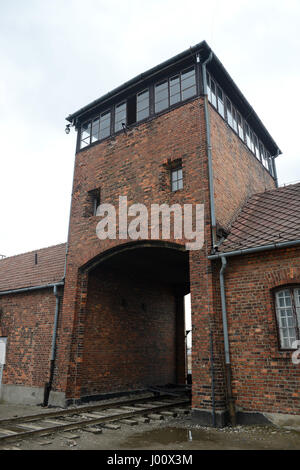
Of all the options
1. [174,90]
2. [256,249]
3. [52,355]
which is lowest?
[52,355]

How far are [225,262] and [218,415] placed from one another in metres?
3.40

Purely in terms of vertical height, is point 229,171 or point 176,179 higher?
point 229,171

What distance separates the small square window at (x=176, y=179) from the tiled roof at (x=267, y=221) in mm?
2006

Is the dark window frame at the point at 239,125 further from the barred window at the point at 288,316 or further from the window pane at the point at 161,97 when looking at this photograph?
the barred window at the point at 288,316

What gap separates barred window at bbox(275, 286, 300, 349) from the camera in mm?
7662

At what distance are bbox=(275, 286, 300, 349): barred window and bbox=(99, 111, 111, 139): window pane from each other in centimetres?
850

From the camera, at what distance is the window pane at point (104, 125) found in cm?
1315

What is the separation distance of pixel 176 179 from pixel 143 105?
331cm

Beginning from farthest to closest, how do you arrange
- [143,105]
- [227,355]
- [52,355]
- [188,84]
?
[143,105], [52,355], [188,84], [227,355]

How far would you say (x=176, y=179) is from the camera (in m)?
10.8

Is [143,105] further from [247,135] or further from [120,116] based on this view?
[247,135]

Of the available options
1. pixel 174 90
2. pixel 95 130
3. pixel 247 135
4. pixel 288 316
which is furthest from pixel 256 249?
pixel 95 130

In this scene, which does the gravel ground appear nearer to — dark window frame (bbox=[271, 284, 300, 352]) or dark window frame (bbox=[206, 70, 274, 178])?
dark window frame (bbox=[271, 284, 300, 352])

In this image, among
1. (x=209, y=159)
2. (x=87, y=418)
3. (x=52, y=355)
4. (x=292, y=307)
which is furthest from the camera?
(x=52, y=355)
